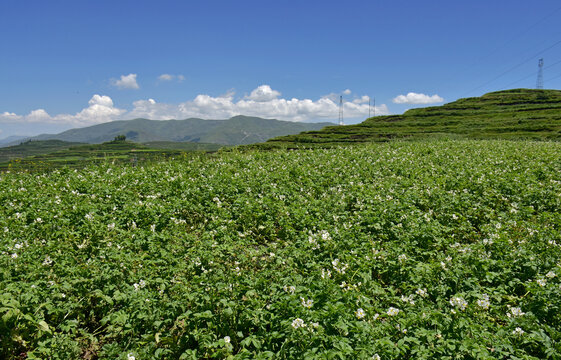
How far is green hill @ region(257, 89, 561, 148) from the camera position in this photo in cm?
5422

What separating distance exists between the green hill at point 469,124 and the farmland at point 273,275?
36479 millimetres

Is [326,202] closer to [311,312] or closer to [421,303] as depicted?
[421,303]

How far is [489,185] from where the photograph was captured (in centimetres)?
1091

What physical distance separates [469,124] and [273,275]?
76.6 m

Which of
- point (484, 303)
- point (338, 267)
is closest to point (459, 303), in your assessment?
point (484, 303)

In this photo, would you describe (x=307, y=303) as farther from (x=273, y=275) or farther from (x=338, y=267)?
(x=338, y=267)

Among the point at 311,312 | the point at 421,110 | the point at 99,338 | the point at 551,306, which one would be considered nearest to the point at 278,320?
the point at 311,312

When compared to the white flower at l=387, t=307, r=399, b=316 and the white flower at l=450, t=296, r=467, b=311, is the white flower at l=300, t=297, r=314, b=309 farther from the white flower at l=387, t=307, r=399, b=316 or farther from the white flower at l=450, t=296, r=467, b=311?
the white flower at l=450, t=296, r=467, b=311

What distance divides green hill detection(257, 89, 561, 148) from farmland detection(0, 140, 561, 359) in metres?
36.5

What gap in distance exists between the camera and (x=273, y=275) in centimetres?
506

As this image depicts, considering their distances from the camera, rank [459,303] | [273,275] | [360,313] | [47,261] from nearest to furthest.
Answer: [360,313] < [459,303] < [273,275] < [47,261]

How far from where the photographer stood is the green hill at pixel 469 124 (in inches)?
2135

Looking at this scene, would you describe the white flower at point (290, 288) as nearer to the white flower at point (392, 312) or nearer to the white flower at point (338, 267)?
the white flower at point (338, 267)

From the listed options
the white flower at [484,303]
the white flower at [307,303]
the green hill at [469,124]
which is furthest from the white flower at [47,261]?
the green hill at [469,124]
